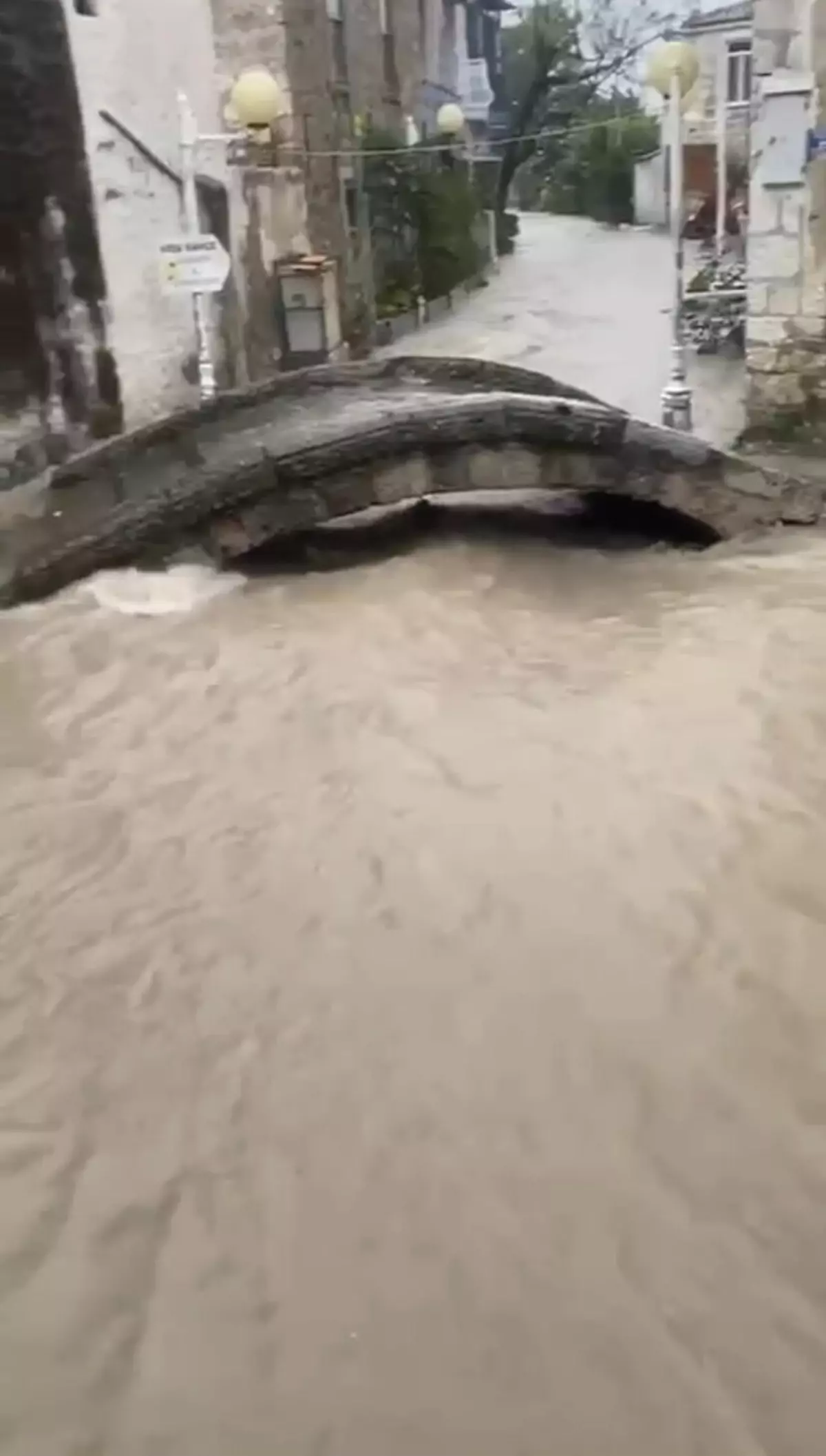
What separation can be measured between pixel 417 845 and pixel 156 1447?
1.51 meters

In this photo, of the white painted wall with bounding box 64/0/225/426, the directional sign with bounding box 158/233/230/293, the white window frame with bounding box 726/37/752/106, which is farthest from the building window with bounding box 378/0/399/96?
the directional sign with bounding box 158/233/230/293

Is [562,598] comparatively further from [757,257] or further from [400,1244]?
[400,1244]

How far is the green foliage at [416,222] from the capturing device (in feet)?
20.3

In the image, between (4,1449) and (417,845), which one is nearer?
(4,1449)

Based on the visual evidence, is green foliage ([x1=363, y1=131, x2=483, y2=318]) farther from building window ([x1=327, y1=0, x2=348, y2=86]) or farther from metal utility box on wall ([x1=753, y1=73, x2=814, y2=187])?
metal utility box on wall ([x1=753, y1=73, x2=814, y2=187])

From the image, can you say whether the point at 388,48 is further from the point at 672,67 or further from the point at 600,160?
the point at 672,67

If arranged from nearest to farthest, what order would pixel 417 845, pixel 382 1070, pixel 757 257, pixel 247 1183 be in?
pixel 247 1183 < pixel 382 1070 < pixel 417 845 < pixel 757 257

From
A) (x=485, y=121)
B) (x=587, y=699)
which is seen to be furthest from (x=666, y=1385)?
(x=485, y=121)

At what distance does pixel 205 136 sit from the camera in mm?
5832

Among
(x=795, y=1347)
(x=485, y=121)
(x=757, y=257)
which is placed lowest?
(x=795, y=1347)

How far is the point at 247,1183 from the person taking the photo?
2121mm

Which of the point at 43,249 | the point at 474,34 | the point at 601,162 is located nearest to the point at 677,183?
the point at 601,162

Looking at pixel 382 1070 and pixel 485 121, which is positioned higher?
pixel 485 121

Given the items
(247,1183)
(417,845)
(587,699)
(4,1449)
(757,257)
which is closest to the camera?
(4,1449)
